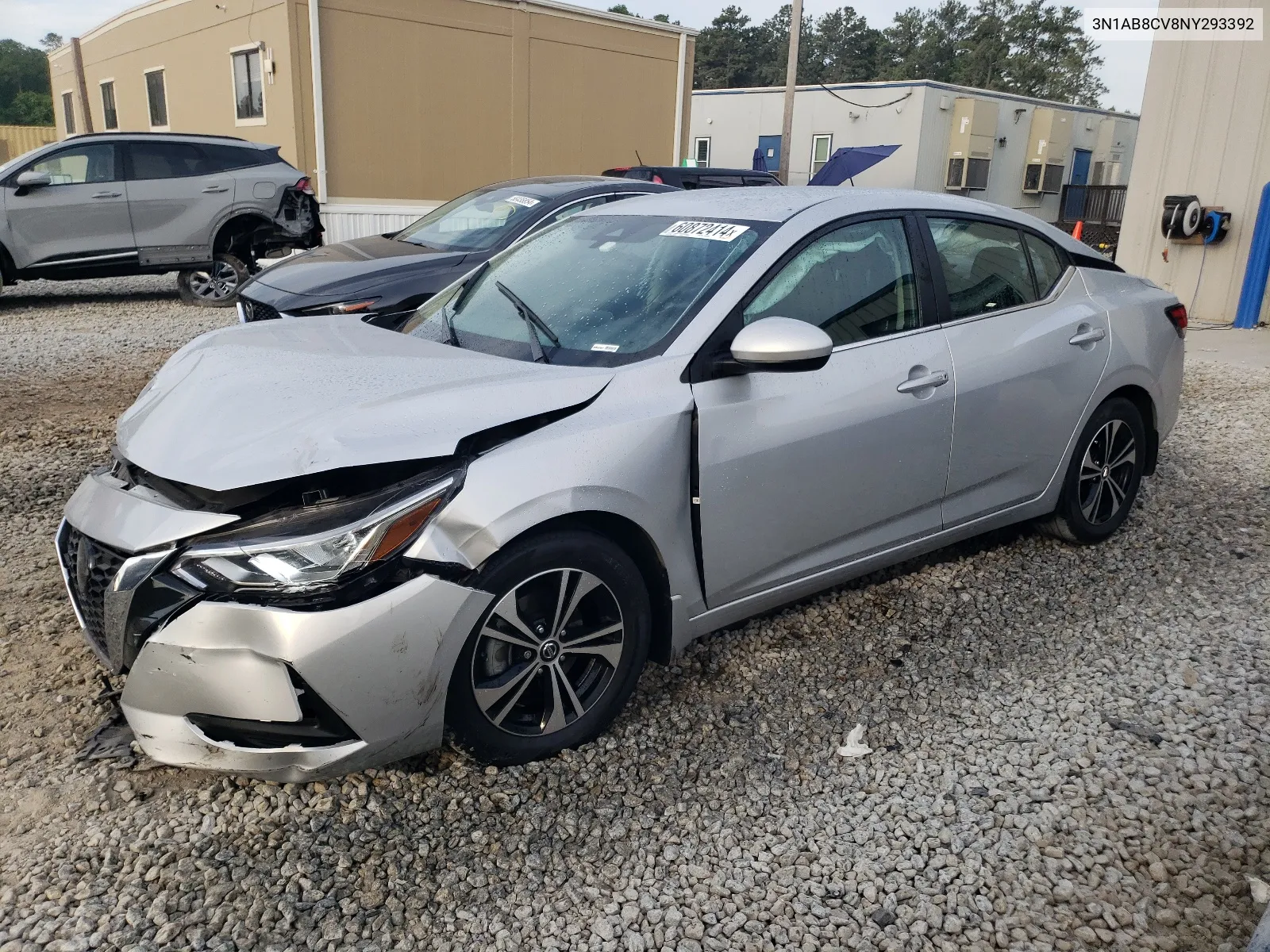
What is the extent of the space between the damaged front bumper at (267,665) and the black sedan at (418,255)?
3949 mm

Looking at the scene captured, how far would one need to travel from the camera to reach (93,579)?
105 inches

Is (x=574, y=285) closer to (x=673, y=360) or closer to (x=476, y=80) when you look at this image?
(x=673, y=360)

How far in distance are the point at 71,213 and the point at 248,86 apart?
22.4 ft

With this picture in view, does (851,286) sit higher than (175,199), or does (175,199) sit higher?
(851,286)

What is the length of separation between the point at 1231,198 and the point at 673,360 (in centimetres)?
1097

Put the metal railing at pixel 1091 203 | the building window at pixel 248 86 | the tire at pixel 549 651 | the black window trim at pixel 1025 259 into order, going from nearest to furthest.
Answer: the tire at pixel 549 651, the black window trim at pixel 1025 259, the building window at pixel 248 86, the metal railing at pixel 1091 203

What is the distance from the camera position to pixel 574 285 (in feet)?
11.7

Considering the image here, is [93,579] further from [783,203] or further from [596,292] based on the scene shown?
[783,203]

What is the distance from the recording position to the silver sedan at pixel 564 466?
2.46 meters

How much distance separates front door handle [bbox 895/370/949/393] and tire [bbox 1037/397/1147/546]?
1.08 m

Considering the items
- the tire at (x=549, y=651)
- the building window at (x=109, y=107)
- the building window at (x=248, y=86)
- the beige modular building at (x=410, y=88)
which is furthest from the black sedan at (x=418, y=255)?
the building window at (x=109, y=107)

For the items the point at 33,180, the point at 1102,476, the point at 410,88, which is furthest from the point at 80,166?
the point at 1102,476

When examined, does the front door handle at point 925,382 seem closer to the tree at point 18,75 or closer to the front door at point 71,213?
the front door at point 71,213

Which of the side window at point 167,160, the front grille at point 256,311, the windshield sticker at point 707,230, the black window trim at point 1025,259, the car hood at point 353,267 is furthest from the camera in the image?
the side window at point 167,160
